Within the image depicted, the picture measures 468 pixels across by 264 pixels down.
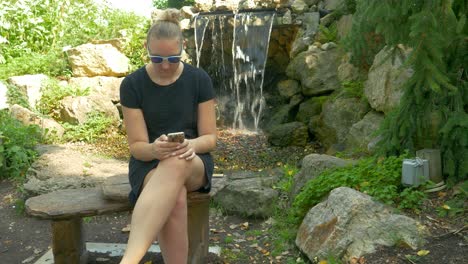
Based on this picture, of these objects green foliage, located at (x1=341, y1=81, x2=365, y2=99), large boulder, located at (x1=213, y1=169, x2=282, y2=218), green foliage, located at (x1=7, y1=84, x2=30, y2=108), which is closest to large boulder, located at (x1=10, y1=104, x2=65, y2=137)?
green foliage, located at (x1=7, y1=84, x2=30, y2=108)

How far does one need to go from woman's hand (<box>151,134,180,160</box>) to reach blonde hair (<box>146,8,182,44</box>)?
1.93 ft

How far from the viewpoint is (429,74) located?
12.3ft

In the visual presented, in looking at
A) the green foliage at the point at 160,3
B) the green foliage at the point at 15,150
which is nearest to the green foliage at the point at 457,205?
Answer: the green foliage at the point at 15,150

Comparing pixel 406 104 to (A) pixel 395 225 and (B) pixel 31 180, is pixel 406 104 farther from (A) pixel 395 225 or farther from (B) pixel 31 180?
(B) pixel 31 180

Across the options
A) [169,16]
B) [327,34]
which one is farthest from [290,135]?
[169,16]

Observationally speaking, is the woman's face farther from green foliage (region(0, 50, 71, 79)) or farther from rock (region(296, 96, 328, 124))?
green foliage (region(0, 50, 71, 79))

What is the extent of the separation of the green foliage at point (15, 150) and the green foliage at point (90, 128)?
1.67 meters

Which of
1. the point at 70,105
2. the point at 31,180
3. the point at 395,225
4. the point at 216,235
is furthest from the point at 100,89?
the point at 395,225

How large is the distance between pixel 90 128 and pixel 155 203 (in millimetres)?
6136

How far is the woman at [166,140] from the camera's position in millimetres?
3031

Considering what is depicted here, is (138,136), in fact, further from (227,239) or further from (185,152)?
(227,239)

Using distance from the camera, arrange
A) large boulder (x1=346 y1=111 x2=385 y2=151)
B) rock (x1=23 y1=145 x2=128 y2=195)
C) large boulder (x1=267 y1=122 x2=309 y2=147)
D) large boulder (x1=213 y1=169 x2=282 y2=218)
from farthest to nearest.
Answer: large boulder (x1=267 y1=122 x2=309 y2=147)
large boulder (x1=346 y1=111 x2=385 y2=151)
rock (x1=23 y1=145 x2=128 y2=195)
large boulder (x1=213 y1=169 x2=282 y2=218)

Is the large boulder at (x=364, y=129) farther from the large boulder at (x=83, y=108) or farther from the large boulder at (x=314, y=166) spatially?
the large boulder at (x=83, y=108)

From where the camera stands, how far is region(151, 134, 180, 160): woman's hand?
10.1 ft
